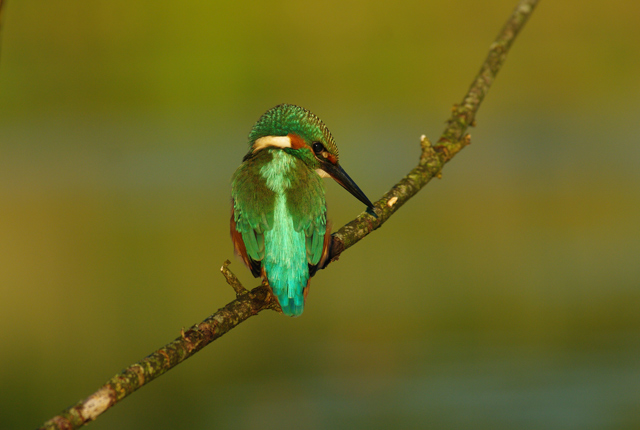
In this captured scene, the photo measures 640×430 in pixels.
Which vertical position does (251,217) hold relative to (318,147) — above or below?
below

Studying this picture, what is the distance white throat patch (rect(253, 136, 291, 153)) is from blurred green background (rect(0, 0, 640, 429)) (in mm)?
1175

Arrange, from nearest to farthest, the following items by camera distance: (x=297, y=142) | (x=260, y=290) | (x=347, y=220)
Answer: (x=260, y=290) < (x=297, y=142) < (x=347, y=220)

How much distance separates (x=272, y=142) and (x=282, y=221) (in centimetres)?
39

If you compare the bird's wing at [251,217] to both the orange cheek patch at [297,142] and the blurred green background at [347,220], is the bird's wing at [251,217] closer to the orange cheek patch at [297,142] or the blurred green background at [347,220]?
the orange cheek patch at [297,142]

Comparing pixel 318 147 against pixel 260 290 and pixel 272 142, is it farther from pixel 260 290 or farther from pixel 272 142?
pixel 260 290

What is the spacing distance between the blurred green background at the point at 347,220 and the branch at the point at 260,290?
1473mm

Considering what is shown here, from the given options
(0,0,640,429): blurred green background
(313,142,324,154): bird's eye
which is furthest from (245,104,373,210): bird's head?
(0,0,640,429): blurred green background

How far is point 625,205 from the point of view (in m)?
5.96

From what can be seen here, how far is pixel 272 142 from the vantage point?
7.91ft

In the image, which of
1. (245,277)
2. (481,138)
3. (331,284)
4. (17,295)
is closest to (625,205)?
(481,138)

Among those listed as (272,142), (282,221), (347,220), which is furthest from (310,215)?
(347,220)

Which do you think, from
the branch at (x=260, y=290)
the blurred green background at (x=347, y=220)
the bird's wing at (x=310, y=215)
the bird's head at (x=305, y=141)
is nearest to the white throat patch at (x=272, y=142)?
the bird's head at (x=305, y=141)

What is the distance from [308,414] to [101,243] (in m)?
2.45

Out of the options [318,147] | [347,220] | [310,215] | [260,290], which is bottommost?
[260,290]
